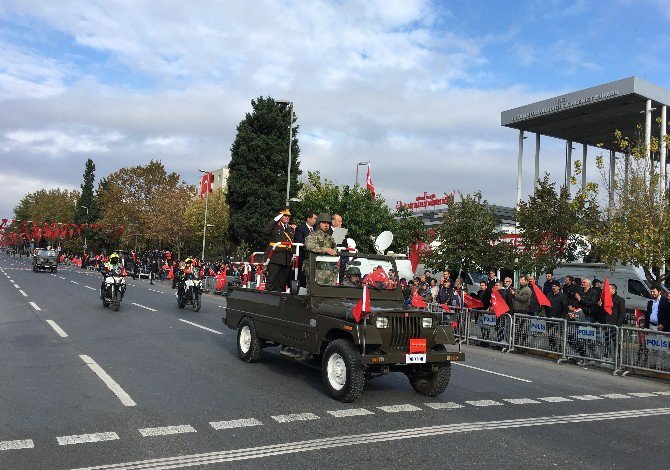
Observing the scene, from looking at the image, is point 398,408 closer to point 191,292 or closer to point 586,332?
point 586,332

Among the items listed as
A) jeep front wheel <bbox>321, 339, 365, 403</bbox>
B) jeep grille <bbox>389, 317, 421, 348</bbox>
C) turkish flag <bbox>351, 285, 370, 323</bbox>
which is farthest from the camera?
jeep grille <bbox>389, 317, 421, 348</bbox>

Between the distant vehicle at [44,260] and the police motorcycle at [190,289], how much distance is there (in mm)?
32447

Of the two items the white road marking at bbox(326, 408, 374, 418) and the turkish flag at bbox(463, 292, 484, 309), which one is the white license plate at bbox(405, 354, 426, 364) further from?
the turkish flag at bbox(463, 292, 484, 309)

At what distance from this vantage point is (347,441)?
6.18 metres

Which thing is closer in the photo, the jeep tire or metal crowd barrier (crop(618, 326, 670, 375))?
the jeep tire

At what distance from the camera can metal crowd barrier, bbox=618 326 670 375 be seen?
1159 centimetres

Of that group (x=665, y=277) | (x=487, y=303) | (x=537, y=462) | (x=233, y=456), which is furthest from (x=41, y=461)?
(x=665, y=277)

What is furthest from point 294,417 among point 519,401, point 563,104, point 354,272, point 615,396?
point 563,104

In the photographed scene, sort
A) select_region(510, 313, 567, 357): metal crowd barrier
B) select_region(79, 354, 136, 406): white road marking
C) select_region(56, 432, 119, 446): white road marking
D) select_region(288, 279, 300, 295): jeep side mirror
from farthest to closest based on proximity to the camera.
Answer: select_region(510, 313, 567, 357): metal crowd barrier < select_region(288, 279, 300, 295): jeep side mirror < select_region(79, 354, 136, 406): white road marking < select_region(56, 432, 119, 446): white road marking

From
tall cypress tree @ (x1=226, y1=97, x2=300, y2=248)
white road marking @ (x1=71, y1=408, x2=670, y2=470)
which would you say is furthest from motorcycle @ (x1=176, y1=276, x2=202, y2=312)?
tall cypress tree @ (x1=226, y1=97, x2=300, y2=248)

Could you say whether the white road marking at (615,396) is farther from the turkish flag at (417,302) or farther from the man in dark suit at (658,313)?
the man in dark suit at (658,313)

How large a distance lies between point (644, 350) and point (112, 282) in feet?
49.3

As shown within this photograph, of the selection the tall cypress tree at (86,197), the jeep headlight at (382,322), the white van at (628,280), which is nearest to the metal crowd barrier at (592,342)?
the jeep headlight at (382,322)

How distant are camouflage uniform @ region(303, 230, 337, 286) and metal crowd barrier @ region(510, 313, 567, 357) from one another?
662 cm
